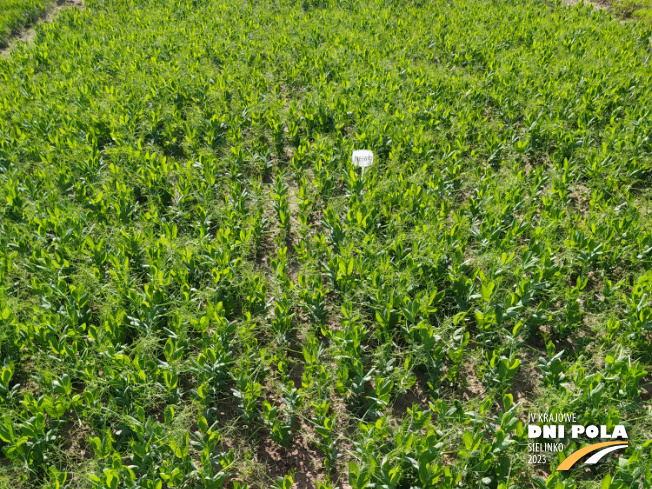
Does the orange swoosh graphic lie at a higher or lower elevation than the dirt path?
lower

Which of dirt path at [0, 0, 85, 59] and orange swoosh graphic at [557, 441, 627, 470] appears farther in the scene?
dirt path at [0, 0, 85, 59]

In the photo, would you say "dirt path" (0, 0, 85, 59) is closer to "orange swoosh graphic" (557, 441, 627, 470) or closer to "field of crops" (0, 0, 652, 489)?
"field of crops" (0, 0, 652, 489)

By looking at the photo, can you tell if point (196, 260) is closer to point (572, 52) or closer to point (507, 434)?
point (507, 434)

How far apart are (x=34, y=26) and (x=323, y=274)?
1021 cm

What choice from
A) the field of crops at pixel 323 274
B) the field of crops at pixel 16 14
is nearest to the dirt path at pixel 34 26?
the field of crops at pixel 16 14

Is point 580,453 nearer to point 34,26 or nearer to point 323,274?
point 323,274

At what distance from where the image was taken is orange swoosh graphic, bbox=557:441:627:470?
8.30 feet

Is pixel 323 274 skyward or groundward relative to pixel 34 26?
groundward

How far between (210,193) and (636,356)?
4.08 meters


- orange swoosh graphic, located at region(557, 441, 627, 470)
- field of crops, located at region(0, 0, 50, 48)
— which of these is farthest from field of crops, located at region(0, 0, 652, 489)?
field of crops, located at region(0, 0, 50, 48)

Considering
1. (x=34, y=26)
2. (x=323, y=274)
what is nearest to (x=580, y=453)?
(x=323, y=274)

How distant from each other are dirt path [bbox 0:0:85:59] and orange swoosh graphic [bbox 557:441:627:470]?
36.4ft

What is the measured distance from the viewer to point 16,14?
9938mm

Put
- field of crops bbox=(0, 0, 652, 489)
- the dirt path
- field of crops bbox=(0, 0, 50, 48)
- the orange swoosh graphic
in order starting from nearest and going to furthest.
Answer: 1. the orange swoosh graphic
2. field of crops bbox=(0, 0, 652, 489)
3. the dirt path
4. field of crops bbox=(0, 0, 50, 48)
